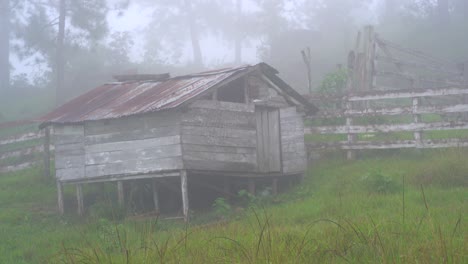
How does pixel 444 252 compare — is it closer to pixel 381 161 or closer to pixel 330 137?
pixel 381 161

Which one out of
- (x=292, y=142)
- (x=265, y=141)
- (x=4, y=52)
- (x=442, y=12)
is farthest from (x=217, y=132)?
(x=4, y=52)

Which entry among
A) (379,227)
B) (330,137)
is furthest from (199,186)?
(379,227)

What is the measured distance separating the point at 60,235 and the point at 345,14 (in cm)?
3347

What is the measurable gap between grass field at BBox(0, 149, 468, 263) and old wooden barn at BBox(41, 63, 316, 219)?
1.14 meters

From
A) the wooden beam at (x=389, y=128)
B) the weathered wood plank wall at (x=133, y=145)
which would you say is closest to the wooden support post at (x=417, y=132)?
the wooden beam at (x=389, y=128)

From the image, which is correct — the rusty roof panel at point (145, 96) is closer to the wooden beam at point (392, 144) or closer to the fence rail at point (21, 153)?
the wooden beam at point (392, 144)

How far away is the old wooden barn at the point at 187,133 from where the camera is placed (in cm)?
1328

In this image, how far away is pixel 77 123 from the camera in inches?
589

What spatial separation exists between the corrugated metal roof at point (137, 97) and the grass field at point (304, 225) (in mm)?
2496

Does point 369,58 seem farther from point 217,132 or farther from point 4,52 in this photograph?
point 4,52

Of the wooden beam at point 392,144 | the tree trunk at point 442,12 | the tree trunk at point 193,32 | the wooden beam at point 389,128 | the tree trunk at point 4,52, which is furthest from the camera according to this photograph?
the tree trunk at point 193,32

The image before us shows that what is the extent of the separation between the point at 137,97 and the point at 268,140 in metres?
3.58

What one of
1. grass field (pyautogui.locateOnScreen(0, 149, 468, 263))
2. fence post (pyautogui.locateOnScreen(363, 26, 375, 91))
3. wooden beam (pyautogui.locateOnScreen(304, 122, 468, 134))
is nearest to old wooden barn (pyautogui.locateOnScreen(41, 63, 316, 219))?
wooden beam (pyautogui.locateOnScreen(304, 122, 468, 134))

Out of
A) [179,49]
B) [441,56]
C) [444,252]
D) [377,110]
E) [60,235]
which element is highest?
[179,49]
